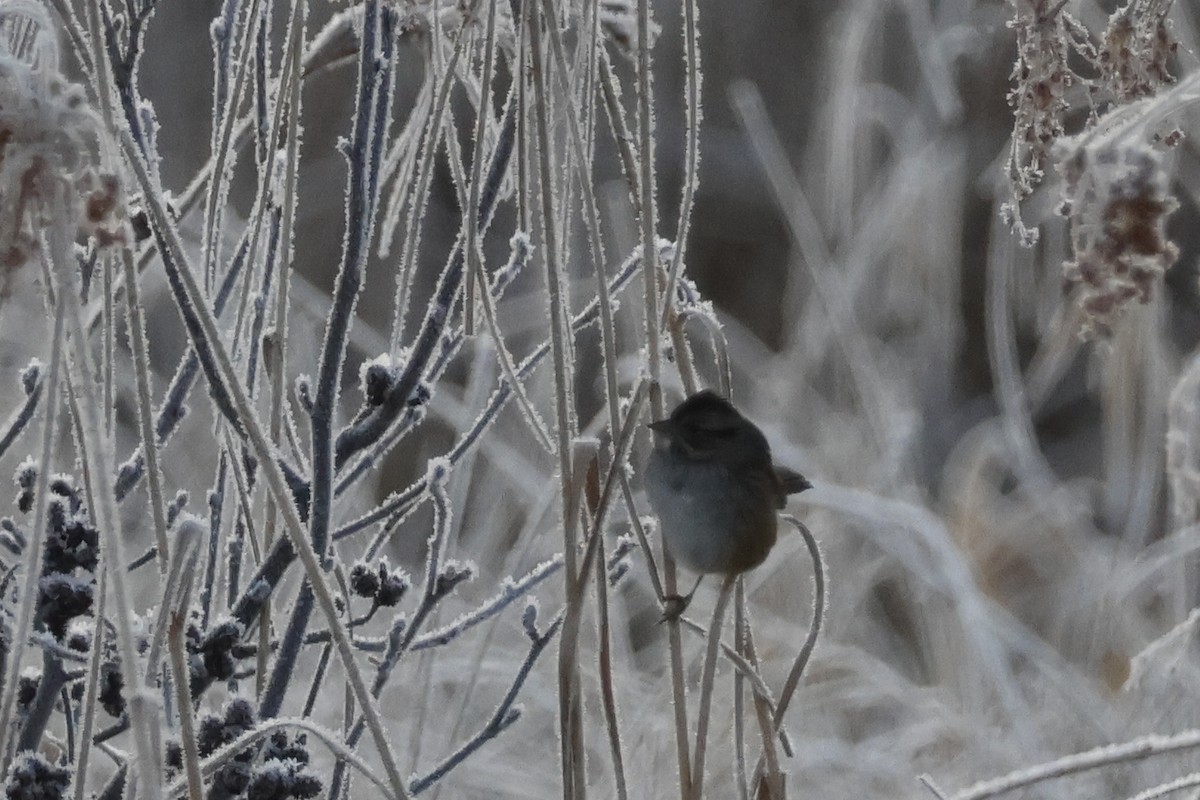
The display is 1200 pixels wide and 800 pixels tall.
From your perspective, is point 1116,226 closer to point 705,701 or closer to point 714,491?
point 705,701

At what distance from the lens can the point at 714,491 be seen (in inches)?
44.8

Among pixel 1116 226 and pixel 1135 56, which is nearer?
pixel 1116 226

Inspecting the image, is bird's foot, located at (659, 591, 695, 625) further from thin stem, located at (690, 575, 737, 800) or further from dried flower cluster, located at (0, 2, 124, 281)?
dried flower cluster, located at (0, 2, 124, 281)

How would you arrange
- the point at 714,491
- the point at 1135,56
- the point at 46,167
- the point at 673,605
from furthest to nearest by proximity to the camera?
the point at 714,491, the point at 673,605, the point at 1135,56, the point at 46,167

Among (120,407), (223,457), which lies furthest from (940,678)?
(120,407)

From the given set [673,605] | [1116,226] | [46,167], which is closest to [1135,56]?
[1116,226]

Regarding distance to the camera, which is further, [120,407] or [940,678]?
[120,407]

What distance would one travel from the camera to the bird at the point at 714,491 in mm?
1063

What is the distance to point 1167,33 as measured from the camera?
883 mm

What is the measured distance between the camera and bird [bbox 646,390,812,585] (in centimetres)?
106

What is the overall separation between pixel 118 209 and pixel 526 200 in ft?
1.17

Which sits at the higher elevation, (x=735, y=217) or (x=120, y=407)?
(x=735, y=217)

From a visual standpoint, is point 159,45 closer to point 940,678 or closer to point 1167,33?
point 940,678

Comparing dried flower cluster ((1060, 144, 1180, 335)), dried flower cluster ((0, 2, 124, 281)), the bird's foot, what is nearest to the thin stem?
the bird's foot
